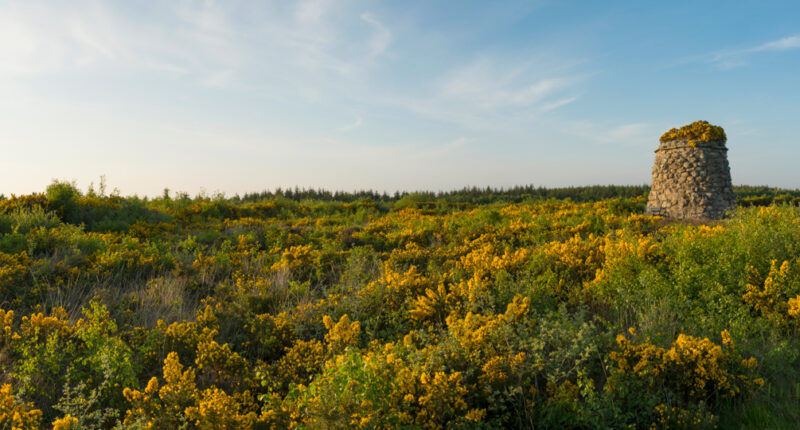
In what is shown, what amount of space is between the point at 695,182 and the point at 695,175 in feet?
0.65

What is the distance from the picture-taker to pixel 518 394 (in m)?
2.93

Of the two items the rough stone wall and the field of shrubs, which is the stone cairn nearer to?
the rough stone wall

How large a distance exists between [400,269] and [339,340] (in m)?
3.30

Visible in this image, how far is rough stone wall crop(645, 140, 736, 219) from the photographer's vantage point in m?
11.6

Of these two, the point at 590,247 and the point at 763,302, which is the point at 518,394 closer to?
the point at 763,302

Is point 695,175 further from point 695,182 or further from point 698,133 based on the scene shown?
point 698,133

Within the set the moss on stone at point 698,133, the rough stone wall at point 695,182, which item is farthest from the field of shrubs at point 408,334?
the moss on stone at point 698,133

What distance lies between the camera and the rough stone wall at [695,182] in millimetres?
11617

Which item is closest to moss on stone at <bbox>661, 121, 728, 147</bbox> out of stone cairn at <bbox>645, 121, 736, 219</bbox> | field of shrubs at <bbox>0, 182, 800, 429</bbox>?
stone cairn at <bbox>645, 121, 736, 219</bbox>

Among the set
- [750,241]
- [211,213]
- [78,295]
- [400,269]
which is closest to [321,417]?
[400,269]

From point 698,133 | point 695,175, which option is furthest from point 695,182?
point 698,133

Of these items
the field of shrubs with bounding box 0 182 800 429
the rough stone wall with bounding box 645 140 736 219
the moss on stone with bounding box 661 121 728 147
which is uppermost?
the moss on stone with bounding box 661 121 728 147

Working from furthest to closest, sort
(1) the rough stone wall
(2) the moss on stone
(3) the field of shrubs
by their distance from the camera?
(2) the moss on stone < (1) the rough stone wall < (3) the field of shrubs

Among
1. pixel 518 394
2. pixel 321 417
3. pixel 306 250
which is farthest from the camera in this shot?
pixel 306 250
